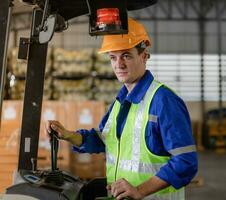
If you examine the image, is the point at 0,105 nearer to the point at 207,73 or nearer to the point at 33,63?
the point at 33,63

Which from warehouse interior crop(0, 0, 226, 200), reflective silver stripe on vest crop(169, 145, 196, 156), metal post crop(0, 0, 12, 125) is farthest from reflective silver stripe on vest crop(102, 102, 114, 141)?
warehouse interior crop(0, 0, 226, 200)

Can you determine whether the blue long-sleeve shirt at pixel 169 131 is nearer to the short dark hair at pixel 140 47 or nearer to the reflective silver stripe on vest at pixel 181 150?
the reflective silver stripe on vest at pixel 181 150

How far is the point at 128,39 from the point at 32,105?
0.64 meters

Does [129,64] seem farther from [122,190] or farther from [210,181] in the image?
[210,181]

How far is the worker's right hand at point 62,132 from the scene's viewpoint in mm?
2545

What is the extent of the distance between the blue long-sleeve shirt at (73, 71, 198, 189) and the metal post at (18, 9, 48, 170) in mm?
475

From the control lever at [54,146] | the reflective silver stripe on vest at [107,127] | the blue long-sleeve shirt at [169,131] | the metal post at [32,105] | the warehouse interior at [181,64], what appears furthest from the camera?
the warehouse interior at [181,64]

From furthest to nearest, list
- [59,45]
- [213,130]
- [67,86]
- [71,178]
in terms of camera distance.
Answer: [59,45] < [213,130] < [67,86] < [71,178]

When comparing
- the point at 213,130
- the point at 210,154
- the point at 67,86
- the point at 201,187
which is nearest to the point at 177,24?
the point at 213,130

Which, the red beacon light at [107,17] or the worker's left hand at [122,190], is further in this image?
the red beacon light at [107,17]

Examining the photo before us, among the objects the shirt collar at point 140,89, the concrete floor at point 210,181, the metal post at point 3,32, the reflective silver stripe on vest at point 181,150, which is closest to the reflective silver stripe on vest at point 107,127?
the shirt collar at point 140,89

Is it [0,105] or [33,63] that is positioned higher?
[33,63]

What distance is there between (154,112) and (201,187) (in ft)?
22.3

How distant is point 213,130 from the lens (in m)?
15.8
